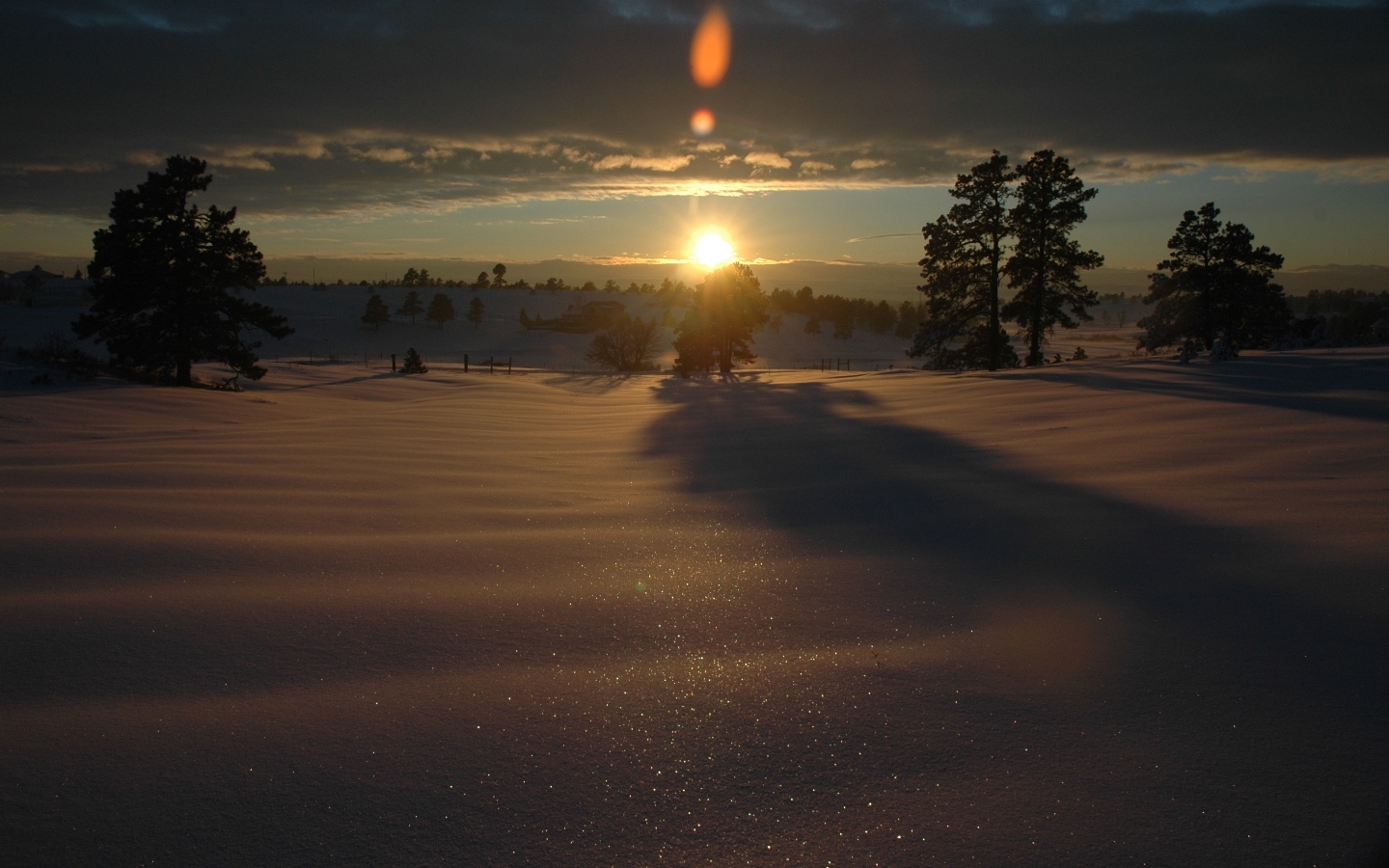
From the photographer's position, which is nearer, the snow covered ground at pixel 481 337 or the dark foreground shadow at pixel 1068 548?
the dark foreground shadow at pixel 1068 548

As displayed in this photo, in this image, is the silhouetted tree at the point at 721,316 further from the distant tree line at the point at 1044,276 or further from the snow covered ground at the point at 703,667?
the snow covered ground at the point at 703,667

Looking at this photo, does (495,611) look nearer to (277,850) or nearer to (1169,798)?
(277,850)

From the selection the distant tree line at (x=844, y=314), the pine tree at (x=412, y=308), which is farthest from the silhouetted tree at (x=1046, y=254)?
the pine tree at (x=412, y=308)

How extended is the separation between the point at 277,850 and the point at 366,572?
1.90 meters

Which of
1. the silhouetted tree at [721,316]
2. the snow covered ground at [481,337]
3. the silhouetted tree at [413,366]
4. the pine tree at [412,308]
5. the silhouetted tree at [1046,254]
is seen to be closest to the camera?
the silhouetted tree at [1046,254]

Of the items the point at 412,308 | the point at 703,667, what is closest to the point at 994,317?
the point at 703,667

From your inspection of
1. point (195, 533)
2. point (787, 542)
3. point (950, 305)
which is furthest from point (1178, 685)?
point (950, 305)

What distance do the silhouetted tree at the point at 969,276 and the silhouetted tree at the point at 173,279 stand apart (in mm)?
19722

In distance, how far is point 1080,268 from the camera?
2666cm

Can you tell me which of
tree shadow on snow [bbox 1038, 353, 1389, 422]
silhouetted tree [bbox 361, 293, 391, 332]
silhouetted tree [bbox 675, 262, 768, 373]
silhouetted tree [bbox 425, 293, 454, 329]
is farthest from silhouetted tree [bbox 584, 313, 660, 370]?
silhouetted tree [bbox 425, 293, 454, 329]

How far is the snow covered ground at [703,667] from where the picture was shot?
5.84 feet

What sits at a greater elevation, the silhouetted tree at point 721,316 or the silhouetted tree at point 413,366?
the silhouetted tree at point 721,316

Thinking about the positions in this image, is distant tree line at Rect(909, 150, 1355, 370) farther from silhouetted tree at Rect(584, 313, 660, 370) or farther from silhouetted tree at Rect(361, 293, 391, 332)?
silhouetted tree at Rect(361, 293, 391, 332)

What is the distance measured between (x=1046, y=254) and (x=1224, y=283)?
708 centimetres
